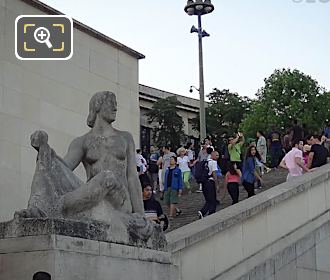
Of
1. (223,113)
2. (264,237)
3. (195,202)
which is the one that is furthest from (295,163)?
(223,113)

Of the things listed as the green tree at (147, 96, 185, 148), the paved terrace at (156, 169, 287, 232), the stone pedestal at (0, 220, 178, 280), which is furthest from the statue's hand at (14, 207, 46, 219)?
the green tree at (147, 96, 185, 148)

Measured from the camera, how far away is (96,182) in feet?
21.7

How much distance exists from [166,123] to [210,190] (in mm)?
32711

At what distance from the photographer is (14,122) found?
635 inches

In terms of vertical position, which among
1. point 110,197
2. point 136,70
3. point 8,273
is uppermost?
point 136,70

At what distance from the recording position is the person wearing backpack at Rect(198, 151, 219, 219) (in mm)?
13523

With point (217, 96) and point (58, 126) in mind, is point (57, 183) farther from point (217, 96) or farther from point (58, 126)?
point (217, 96)

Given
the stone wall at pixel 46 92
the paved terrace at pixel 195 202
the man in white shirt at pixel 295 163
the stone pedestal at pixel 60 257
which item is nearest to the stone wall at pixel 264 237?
the man in white shirt at pixel 295 163

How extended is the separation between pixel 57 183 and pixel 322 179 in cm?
762

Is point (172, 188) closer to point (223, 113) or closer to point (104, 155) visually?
point (104, 155)

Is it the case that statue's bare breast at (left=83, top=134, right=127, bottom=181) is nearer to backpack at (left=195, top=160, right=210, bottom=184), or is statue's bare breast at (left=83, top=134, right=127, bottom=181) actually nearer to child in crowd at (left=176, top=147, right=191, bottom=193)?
backpack at (left=195, top=160, right=210, bottom=184)

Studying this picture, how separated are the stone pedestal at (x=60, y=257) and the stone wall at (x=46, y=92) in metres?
9.33

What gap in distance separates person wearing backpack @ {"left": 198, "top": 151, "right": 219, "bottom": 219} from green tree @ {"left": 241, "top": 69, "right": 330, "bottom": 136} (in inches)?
1390

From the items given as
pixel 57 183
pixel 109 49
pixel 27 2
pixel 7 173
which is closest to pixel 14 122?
pixel 7 173
